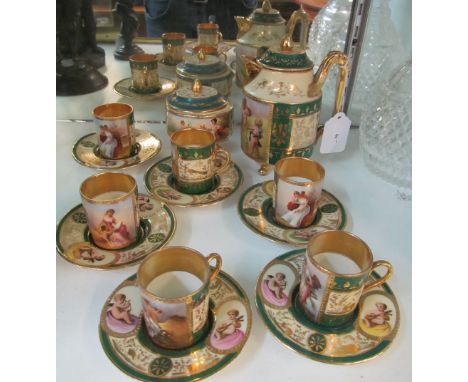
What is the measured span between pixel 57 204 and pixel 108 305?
1.00 ft

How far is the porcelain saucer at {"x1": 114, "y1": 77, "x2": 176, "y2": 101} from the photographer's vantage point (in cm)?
110

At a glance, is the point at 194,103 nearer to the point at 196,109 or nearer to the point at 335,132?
the point at 196,109

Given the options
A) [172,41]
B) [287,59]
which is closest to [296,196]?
[287,59]

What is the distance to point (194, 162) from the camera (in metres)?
0.75

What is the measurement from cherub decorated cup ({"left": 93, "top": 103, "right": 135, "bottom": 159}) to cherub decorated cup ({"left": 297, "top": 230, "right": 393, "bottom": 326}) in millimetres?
488

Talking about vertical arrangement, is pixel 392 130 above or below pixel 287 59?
below

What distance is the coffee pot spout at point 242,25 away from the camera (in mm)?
1040

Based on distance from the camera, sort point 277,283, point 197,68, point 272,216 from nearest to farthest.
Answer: point 277,283 < point 272,216 < point 197,68

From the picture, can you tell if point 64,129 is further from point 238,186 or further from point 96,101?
point 238,186

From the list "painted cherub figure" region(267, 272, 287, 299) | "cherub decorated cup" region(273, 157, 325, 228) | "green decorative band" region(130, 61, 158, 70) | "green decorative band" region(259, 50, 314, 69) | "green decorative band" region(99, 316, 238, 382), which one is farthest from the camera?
"green decorative band" region(130, 61, 158, 70)

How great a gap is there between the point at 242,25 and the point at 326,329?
2.65 feet

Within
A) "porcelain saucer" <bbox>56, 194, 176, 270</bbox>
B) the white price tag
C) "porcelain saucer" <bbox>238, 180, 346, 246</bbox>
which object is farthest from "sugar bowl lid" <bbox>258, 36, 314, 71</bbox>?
"porcelain saucer" <bbox>56, 194, 176, 270</bbox>

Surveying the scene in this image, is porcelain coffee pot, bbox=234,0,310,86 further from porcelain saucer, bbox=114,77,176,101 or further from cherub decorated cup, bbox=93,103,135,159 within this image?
cherub decorated cup, bbox=93,103,135,159

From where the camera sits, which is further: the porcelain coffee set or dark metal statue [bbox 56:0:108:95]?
dark metal statue [bbox 56:0:108:95]
